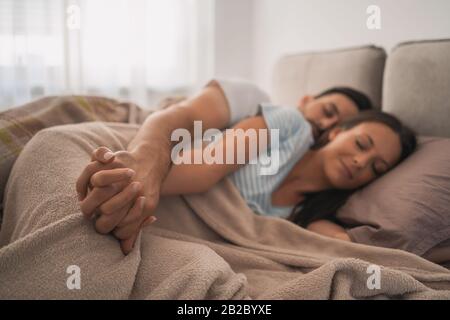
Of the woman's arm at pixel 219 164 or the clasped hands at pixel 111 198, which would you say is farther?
the woman's arm at pixel 219 164

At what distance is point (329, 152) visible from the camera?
1091 mm

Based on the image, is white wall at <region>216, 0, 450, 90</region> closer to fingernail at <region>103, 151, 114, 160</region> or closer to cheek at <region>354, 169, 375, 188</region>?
cheek at <region>354, 169, 375, 188</region>

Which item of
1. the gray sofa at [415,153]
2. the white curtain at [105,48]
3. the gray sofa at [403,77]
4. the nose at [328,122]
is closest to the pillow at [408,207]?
the gray sofa at [415,153]

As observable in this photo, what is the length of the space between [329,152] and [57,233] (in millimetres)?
756

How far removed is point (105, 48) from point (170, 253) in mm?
1979

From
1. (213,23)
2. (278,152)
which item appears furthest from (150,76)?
(278,152)

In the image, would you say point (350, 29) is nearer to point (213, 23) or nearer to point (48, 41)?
point (213, 23)

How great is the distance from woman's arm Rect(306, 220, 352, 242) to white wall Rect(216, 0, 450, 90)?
0.72 metres

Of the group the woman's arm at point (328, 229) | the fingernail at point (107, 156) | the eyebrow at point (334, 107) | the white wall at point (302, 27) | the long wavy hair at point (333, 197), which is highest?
the white wall at point (302, 27)

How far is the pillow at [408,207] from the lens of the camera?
0.83 metres

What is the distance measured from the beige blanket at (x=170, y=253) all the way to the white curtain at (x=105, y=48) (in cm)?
156

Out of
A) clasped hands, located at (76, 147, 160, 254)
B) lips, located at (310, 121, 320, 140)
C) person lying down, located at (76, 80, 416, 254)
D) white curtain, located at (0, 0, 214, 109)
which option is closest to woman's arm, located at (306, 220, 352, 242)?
person lying down, located at (76, 80, 416, 254)

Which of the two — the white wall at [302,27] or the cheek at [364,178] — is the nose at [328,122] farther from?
the white wall at [302,27]

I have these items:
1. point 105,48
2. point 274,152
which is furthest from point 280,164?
point 105,48
